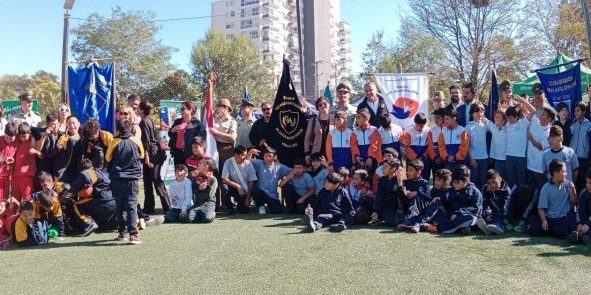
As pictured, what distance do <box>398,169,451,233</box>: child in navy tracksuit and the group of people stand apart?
0.05 feet

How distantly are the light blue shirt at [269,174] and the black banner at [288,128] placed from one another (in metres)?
0.32

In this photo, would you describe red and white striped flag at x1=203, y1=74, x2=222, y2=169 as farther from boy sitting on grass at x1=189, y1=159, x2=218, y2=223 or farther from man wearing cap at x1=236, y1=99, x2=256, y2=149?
man wearing cap at x1=236, y1=99, x2=256, y2=149

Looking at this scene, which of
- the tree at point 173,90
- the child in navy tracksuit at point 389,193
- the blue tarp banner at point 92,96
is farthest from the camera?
the tree at point 173,90

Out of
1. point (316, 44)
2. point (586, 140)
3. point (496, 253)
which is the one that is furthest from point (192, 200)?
point (316, 44)

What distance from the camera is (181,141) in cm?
861

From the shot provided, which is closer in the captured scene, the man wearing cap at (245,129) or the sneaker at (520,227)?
the sneaker at (520,227)

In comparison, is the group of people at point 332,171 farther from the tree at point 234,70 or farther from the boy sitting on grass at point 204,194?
the tree at point 234,70

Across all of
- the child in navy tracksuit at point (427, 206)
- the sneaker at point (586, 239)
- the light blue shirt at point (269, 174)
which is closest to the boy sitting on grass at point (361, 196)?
the child in navy tracksuit at point (427, 206)

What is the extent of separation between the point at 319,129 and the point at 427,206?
2.36 metres

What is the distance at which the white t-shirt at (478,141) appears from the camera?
7.52m

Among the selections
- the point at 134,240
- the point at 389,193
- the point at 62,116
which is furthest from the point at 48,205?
the point at 389,193

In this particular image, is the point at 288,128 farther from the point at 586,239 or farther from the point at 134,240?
the point at 586,239

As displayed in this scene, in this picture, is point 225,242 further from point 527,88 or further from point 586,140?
point 527,88

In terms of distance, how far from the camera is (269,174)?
8586 millimetres
